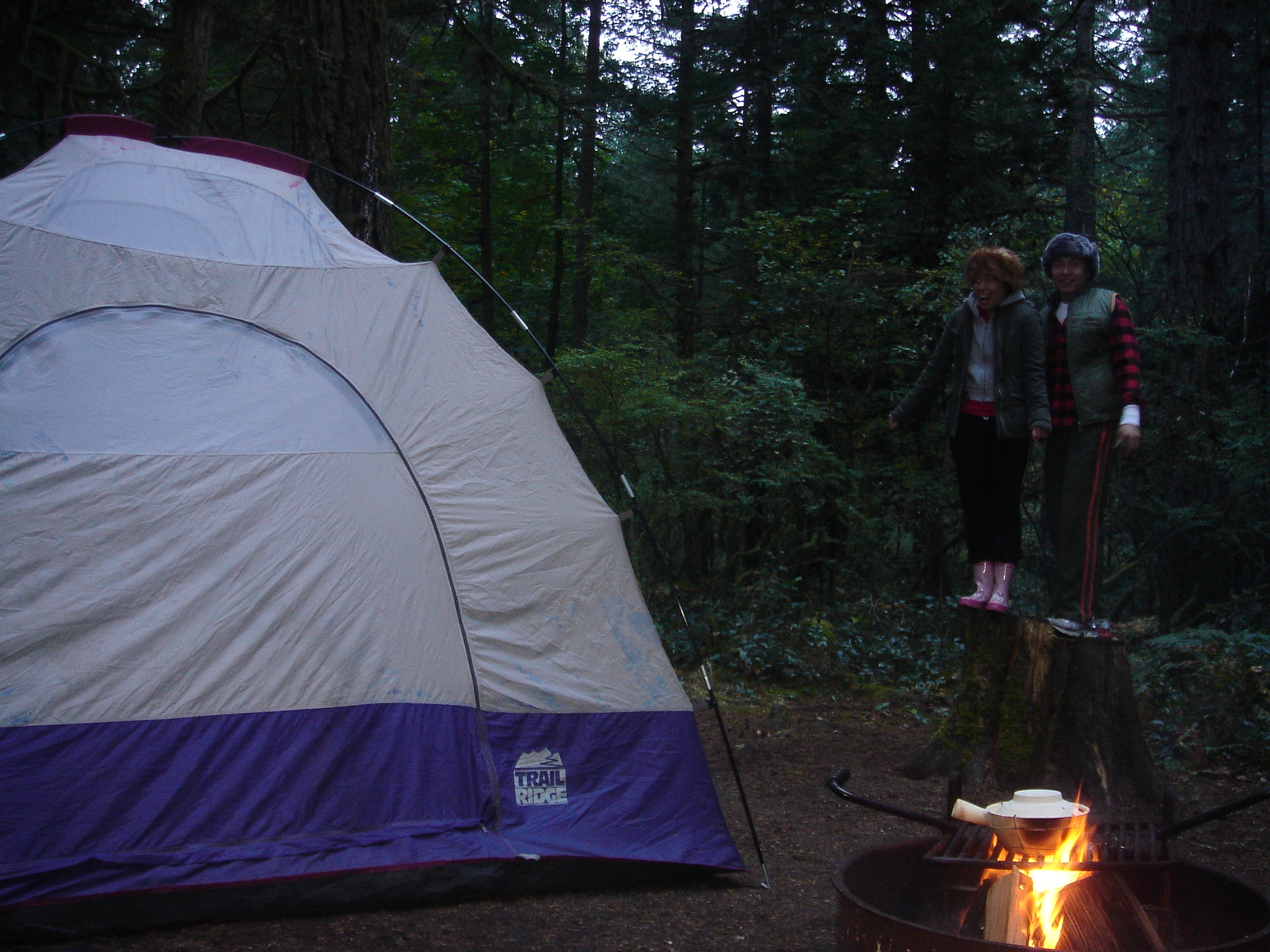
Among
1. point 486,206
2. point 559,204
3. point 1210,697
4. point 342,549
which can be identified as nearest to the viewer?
point 342,549

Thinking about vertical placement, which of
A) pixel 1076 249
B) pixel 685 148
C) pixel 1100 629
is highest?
pixel 685 148

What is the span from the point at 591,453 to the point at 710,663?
3700mm

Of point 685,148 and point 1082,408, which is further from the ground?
point 685,148

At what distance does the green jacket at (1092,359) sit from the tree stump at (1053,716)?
0.93 meters

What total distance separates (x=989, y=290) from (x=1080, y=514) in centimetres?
102

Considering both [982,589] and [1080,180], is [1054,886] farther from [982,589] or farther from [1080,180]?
[1080,180]

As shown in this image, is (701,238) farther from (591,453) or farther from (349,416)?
(349,416)

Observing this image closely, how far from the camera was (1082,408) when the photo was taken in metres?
4.14

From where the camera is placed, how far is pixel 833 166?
40.9ft

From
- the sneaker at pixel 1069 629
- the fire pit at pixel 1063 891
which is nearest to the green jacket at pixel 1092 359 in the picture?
the sneaker at pixel 1069 629

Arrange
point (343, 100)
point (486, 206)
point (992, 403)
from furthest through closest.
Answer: point (486, 206), point (343, 100), point (992, 403)

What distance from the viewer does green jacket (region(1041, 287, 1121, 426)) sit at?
4113 mm

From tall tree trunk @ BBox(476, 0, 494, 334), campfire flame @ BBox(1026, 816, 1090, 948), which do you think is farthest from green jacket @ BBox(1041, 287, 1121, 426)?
tall tree trunk @ BBox(476, 0, 494, 334)

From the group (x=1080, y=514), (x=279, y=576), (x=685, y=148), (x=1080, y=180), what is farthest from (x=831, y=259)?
(x=279, y=576)
